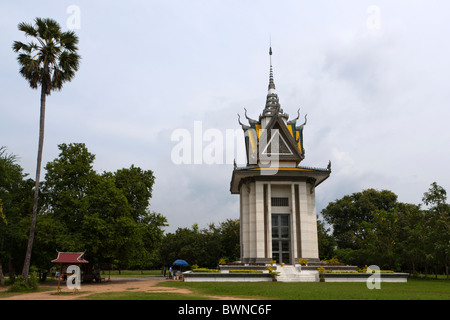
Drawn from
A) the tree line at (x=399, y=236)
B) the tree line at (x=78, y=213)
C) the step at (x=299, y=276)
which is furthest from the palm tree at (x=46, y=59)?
the tree line at (x=399, y=236)

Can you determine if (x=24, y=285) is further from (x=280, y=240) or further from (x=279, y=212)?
(x=279, y=212)

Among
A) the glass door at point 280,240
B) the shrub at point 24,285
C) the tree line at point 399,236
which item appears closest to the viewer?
the shrub at point 24,285

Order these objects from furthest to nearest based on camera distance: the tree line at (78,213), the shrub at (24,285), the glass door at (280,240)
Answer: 1. the glass door at (280,240)
2. the tree line at (78,213)
3. the shrub at (24,285)

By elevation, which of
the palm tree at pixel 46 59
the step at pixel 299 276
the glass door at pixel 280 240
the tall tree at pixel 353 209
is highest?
the palm tree at pixel 46 59

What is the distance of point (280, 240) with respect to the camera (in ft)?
121

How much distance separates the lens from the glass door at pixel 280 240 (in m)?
36.8

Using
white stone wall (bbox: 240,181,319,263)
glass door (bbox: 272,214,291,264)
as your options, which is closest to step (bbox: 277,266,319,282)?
white stone wall (bbox: 240,181,319,263)

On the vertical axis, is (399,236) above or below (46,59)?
below

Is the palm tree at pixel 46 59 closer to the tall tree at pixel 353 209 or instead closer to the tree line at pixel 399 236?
the tree line at pixel 399 236

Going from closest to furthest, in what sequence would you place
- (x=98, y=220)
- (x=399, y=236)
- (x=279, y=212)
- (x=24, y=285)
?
(x=24, y=285) → (x=98, y=220) → (x=279, y=212) → (x=399, y=236)

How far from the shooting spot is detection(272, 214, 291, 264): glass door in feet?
121

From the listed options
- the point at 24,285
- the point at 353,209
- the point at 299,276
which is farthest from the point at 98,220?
the point at 353,209

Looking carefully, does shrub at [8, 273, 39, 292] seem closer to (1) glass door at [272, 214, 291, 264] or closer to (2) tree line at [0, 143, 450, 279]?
(2) tree line at [0, 143, 450, 279]

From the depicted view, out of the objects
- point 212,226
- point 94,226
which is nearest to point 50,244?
point 94,226
